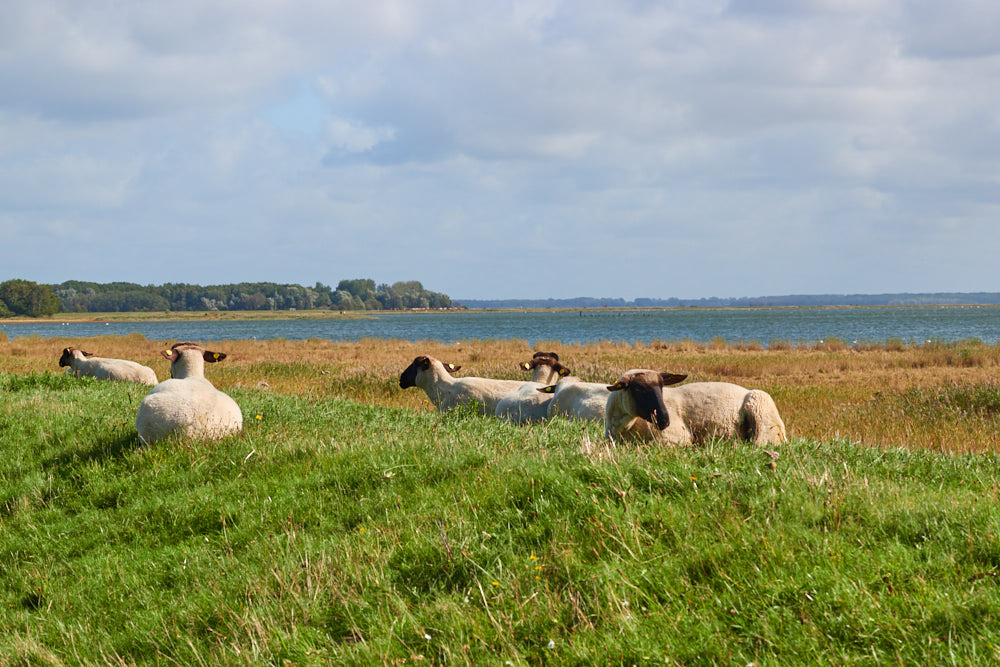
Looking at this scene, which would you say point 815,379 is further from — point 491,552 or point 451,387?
point 491,552

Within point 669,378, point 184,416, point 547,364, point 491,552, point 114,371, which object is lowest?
point 114,371

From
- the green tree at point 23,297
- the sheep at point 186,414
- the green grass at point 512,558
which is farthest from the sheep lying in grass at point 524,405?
the green tree at point 23,297

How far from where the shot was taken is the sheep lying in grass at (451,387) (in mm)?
15203

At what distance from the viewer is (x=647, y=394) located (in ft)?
29.1

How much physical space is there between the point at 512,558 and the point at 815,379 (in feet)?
76.2

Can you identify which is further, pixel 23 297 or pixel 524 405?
pixel 23 297

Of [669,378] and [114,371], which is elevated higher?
[669,378]

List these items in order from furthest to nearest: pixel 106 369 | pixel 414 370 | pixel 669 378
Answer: pixel 106 369
pixel 414 370
pixel 669 378

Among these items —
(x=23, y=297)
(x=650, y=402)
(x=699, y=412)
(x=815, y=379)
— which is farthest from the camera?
(x=23, y=297)

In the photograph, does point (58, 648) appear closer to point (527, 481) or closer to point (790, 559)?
point (527, 481)

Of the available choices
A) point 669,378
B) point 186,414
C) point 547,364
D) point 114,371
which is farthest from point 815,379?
point 114,371

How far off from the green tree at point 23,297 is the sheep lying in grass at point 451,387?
598 feet

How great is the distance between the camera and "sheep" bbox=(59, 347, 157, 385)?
22141mm

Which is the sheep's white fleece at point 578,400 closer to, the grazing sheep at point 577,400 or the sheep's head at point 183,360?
the grazing sheep at point 577,400
